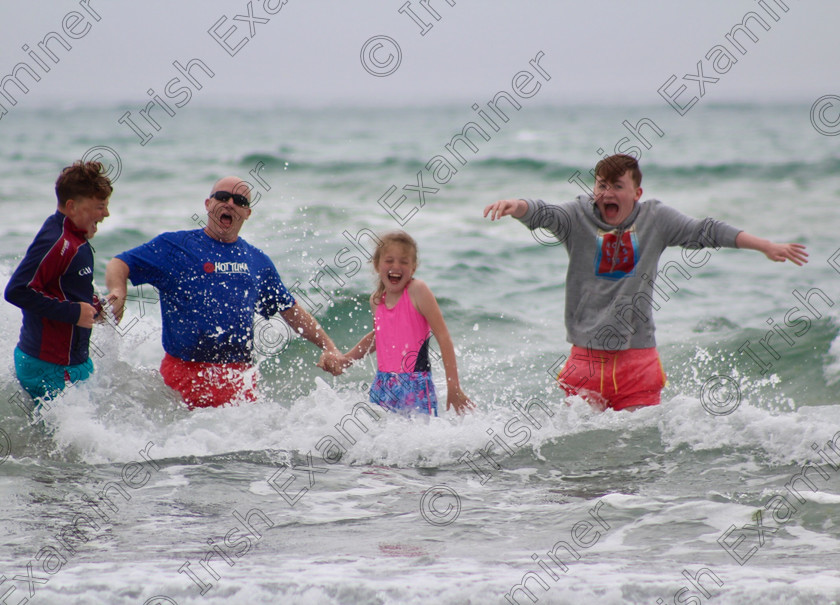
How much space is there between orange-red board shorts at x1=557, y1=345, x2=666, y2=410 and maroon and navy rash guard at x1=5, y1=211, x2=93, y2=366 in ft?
9.77

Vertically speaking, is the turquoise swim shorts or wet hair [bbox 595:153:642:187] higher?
wet hair [bbox 595:153:642:187]

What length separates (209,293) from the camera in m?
5.57

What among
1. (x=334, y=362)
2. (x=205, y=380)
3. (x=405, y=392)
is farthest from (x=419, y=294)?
(x=205, y=380)

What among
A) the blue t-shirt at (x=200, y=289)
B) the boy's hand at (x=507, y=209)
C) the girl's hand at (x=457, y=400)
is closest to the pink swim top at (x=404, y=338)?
the girl's hand at (x=457, y=400)

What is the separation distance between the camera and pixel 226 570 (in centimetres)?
365

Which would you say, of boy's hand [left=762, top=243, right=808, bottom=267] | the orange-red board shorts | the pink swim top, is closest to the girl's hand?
the pink swim top

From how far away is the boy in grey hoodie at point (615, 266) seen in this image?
17.2 feet

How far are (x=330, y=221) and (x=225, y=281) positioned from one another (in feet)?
37.1

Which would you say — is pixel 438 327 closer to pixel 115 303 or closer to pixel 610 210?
pixel 610 210

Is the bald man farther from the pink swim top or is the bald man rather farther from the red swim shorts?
the pink swim top

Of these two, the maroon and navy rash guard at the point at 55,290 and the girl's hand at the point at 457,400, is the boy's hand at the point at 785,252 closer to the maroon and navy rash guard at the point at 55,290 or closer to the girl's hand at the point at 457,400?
the girl's hand at the point at 457,400

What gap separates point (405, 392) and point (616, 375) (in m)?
1.34

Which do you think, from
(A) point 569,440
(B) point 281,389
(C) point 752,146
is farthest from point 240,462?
(C) point 752,146

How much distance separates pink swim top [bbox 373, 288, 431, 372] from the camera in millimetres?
5277
